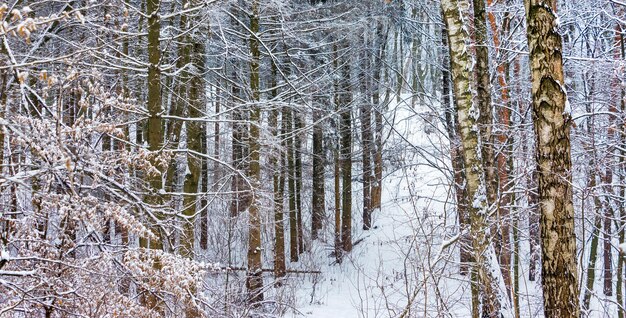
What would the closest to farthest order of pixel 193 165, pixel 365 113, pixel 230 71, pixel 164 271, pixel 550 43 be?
pixel 550 43
pixel 164 271
pixel 193 165
pixel 230 71
pixel 365 113

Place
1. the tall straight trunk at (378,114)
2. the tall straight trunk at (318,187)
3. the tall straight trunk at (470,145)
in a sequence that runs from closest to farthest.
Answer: the tall straight trunk at (470,145) → the tall straight trunk at (378,114) → the tall straight trunk at (318,187)

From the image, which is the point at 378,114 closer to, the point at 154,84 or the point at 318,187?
the point at 318,187

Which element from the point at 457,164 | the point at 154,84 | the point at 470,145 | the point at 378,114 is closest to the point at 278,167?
the point at 457,164

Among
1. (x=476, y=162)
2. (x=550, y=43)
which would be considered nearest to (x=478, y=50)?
(x=476, y=162)

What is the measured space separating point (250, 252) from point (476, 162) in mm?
7743

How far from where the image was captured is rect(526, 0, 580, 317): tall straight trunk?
424cm

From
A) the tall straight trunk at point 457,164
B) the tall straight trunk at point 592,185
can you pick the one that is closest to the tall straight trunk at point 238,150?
the tall straight trunk at point 457,164

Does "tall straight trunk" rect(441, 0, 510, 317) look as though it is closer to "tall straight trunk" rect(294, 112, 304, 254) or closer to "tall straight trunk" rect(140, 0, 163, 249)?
"tall straight trunk" rect(140, 0, 163, 249)

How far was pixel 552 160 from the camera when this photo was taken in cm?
438

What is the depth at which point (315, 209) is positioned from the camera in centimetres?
2006

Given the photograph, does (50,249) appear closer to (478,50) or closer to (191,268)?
(191,268)

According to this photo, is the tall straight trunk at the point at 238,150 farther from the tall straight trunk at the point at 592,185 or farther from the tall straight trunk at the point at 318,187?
the tall straight trunk at the point at 592,185

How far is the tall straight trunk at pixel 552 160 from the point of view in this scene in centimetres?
424

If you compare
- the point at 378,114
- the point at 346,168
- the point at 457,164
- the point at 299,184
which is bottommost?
the point at 299,184
